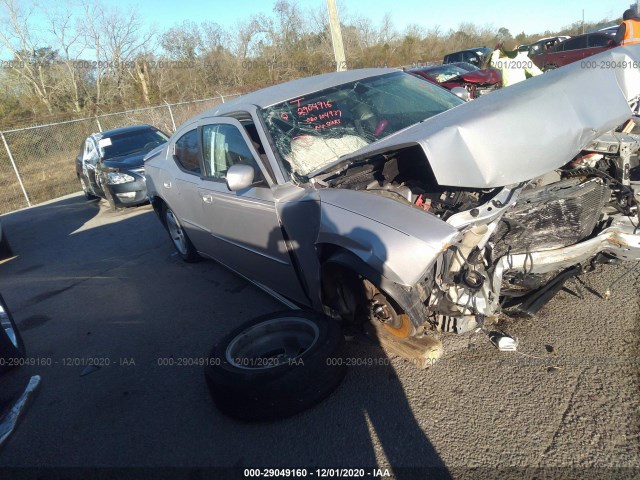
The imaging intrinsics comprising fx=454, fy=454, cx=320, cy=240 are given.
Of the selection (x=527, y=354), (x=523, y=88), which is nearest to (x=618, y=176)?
(x=523, y=88)

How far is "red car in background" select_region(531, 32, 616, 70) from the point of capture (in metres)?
16.8

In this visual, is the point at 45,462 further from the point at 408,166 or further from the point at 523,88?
the point at 523,88

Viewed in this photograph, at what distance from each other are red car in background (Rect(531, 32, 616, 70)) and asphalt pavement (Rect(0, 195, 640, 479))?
16430mm

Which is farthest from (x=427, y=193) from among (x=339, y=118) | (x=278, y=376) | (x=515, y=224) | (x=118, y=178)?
(x=118, y=178)

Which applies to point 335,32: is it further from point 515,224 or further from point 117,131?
point 515,224

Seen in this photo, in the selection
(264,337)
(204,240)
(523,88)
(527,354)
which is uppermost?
(523,88)

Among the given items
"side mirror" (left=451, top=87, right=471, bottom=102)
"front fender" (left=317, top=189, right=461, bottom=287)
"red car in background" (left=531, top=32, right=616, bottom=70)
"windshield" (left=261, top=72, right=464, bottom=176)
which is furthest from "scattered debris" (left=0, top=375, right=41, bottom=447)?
"red car in background" (left=531, top=32, right=616, bottom=70)

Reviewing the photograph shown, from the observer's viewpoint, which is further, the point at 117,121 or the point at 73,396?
the point at 117,121

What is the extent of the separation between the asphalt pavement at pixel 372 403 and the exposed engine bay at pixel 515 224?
36 cm

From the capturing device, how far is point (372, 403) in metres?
2.68

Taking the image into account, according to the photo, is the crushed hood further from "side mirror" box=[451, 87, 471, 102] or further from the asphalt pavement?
"side mirror" box=[451, 87, 471, 102]

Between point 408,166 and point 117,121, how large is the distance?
16.7m

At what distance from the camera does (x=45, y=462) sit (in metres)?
2.66

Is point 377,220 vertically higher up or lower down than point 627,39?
lower down
